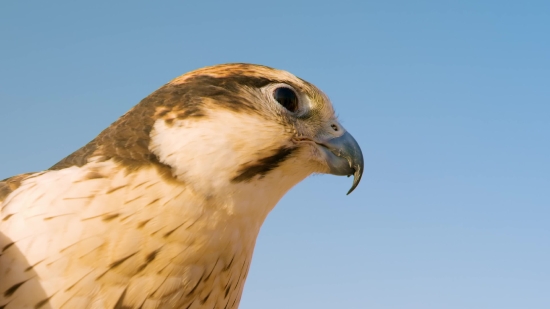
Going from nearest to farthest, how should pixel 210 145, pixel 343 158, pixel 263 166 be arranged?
1. pixel 210 145
2. pixel 263 166
3. pixel 343 158

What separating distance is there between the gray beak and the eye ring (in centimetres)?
24

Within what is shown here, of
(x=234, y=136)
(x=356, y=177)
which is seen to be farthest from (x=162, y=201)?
(x=356, y=177)

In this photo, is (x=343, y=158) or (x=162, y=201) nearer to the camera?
(x=162, y=201)

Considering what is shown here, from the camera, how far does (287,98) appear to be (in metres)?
3.11

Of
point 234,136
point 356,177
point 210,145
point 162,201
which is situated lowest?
point 162,201

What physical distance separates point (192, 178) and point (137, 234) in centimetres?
33

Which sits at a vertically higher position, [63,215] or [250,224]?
[250,224]

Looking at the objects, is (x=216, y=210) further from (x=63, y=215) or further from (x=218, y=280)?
(x=63, y=215)

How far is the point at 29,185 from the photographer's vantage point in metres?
2.58

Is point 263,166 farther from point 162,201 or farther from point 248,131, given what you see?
point 162,201

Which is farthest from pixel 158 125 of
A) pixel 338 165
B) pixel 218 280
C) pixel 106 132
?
pixel 338 165

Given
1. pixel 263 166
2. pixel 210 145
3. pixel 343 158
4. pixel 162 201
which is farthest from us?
pixel 343 158

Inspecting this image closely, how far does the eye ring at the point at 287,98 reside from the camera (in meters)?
3.07

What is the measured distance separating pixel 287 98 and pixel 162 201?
0.99 metres
